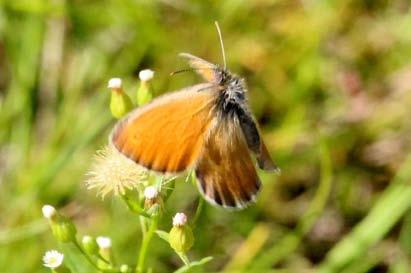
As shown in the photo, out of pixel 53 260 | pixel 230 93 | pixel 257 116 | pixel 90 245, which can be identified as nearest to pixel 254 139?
pixel 230 93

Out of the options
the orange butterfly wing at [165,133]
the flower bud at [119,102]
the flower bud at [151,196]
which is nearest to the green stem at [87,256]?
the flower bud at [151,196]

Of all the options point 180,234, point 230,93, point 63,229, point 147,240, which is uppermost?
point 230,93

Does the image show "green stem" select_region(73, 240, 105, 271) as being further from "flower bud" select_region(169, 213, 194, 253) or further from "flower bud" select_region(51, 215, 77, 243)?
"flower bud" select_region(169, 213, 194, 253)

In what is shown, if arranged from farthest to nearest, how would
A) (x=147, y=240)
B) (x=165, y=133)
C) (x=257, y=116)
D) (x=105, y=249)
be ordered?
(x=257, y=116), (x=105, y=249), (x=147, y=240), (x=165, y=133)

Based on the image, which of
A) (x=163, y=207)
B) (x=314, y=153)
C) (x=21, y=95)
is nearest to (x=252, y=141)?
(x=163, y=207)

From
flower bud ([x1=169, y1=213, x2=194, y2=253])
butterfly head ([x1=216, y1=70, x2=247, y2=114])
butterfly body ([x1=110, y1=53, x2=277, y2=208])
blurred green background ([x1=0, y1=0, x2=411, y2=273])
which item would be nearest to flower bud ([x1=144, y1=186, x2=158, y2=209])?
flower bud ([x1=169, y1=213, x2=194, y2=253])

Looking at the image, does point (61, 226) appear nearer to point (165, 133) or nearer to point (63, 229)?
point (63, 229)
